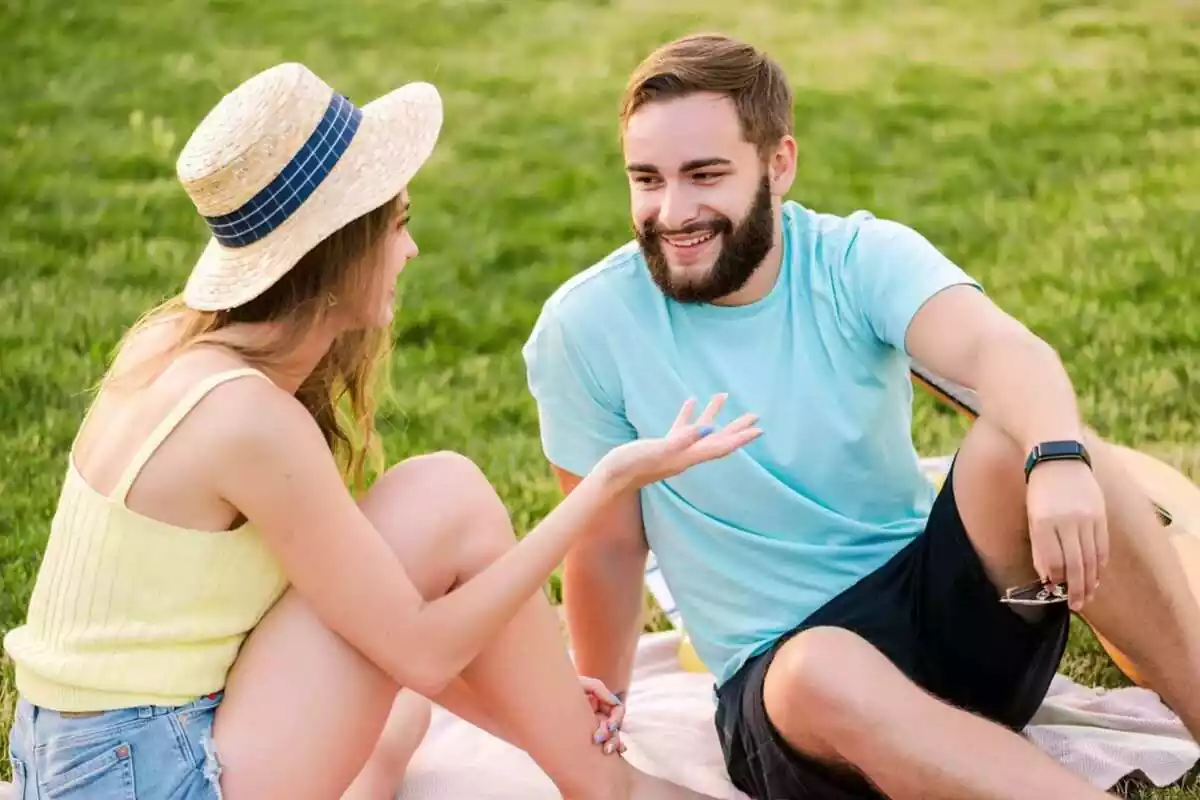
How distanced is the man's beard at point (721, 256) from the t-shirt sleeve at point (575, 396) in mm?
173

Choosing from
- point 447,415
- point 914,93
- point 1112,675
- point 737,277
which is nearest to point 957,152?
point 914,93

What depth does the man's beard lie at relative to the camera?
292 cm

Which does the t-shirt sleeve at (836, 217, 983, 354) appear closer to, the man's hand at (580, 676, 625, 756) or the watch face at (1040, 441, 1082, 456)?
the watch face at (1040, 441, 1082, 456)

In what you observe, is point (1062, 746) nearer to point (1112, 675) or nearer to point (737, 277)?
point (1112, 675)

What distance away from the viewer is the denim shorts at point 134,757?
2.40 m

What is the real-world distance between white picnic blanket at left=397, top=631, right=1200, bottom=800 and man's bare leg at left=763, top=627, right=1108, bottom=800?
49cm

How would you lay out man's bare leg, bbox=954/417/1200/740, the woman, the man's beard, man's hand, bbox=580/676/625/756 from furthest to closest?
the man's beard, man's hand, bbox=580/676/625/756, man's bare leg, bbox=954/417/1200/740, the woman

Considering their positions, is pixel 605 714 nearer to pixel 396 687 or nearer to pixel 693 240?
pixel 396 687

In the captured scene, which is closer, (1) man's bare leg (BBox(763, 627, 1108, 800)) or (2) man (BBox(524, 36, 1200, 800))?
(1) man's bare leg (BBox(763, 627, 1108, 800))

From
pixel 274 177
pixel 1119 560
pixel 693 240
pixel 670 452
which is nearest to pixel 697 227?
pixel 693 240

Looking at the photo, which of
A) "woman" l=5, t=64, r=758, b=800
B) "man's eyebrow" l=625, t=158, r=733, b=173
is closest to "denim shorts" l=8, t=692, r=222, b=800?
"woman" l=5, t=64, r=758, b=800

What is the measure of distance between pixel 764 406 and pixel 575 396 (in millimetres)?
345

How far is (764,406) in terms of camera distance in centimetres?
291

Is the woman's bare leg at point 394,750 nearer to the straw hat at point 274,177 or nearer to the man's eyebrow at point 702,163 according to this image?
the straw hat at point 274,177
